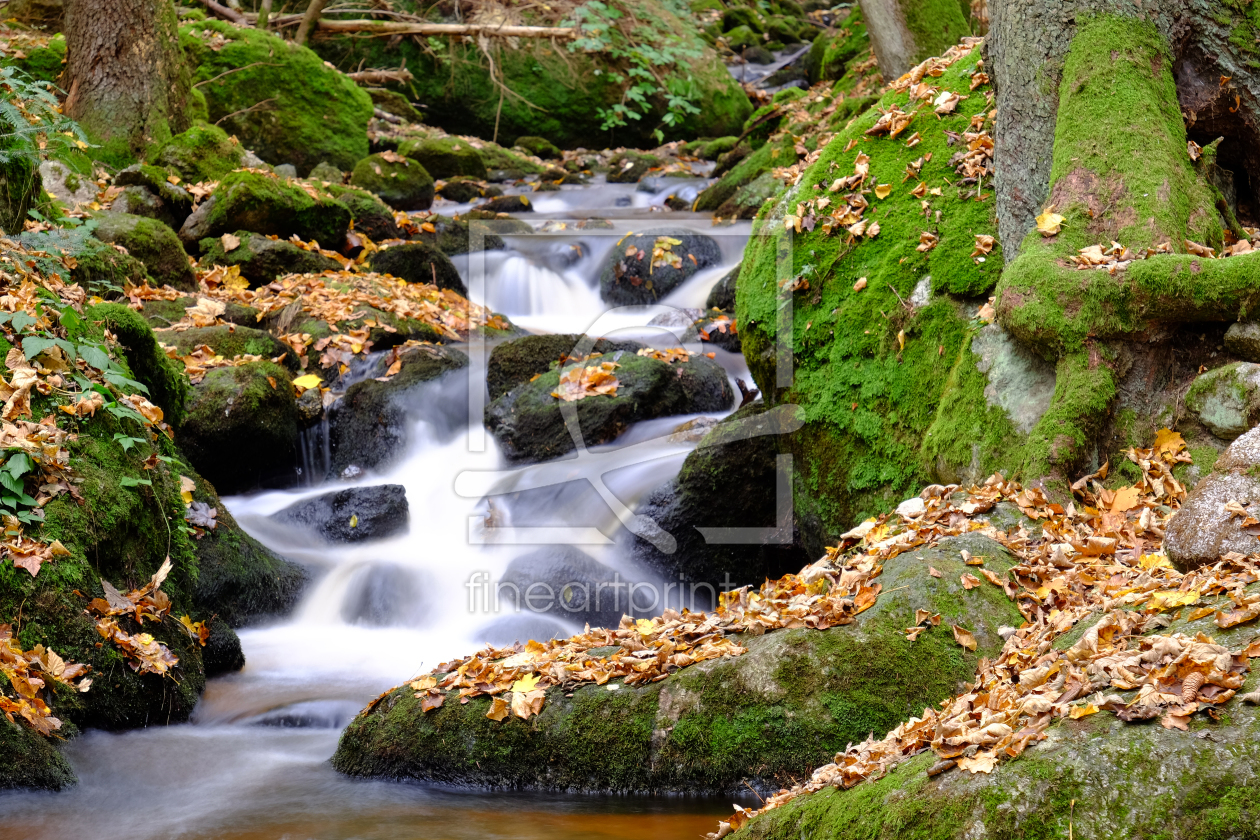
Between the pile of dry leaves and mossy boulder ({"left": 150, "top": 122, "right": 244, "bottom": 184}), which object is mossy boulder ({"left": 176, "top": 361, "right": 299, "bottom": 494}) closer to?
mossy boulder ({"left": 150, "top": 122, "right": 244, "bottom": 184})

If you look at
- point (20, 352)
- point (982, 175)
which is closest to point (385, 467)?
point (20, 352)

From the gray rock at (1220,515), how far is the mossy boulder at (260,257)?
9.83 m

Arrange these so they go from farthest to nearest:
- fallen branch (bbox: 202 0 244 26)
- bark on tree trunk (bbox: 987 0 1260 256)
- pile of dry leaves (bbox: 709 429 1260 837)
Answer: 1. fallen branch (bbox: 202 0 244 26)
2. bark on tree trunk (bbox: 987 0 1260 256)
3. pile of dry leaves (bbox: 709 429 1260 837)

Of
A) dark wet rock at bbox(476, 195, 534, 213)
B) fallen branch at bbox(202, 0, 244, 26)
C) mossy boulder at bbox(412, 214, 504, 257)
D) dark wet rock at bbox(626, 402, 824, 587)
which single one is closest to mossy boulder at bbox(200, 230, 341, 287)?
mossy boulder at bbox(412, 214, 504, 257)

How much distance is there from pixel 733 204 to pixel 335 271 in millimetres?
5623

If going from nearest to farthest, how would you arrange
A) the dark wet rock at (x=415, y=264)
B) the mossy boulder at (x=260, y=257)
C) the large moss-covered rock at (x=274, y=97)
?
the mossy boulder at (x=260, y=257) → the dark wet rock at (x=415, y=264) → the large moss-covered rock at (x=274, y=97)

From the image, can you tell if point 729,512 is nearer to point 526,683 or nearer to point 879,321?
point 879,321

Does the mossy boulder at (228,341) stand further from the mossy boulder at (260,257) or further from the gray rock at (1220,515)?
the gray rock at (1220,515)

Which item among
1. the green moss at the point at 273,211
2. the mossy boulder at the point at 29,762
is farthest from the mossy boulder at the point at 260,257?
the mossy boulder at the point at 29,762

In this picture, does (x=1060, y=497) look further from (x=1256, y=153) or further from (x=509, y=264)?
(x=509, y=264)

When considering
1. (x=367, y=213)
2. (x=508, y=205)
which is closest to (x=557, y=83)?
(x=508, y=205)

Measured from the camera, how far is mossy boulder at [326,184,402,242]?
1295 centimetres

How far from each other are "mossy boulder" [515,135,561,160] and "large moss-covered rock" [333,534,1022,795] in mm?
16829

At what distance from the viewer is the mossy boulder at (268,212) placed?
11.2 meters
